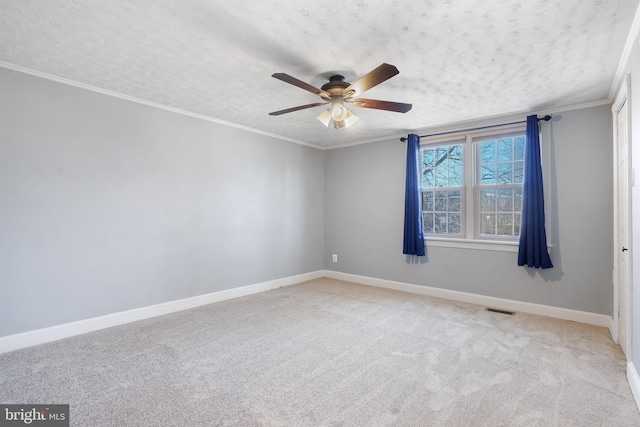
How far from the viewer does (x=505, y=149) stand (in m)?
4.00

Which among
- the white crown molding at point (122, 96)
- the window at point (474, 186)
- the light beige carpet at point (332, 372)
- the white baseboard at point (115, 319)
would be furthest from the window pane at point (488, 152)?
the white baseboard at point (115, 319)

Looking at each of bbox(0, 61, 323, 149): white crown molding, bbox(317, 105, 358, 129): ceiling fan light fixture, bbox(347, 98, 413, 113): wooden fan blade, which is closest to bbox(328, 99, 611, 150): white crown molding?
bbox(347, 98, 413, 113): wooden fan blade

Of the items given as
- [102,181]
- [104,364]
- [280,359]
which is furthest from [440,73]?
[104,364]

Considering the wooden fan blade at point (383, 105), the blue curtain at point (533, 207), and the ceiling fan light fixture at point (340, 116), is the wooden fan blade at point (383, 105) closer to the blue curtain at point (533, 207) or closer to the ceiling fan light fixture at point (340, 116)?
the ceiling fan light fixture at point (340, 116)

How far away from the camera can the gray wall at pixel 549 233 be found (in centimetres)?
331

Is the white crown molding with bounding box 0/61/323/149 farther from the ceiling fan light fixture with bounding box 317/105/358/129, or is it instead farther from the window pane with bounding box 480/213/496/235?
the window pane with bounding box 480/213/496/235

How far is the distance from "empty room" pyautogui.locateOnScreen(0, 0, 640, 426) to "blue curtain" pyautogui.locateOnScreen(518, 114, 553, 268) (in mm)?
23

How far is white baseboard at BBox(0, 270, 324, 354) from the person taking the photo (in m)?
2.69

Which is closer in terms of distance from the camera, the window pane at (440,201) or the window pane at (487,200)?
the window pane at (487,200)

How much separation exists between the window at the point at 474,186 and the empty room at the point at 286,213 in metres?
0.03

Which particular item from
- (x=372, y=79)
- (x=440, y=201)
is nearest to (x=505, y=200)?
(x=440, y=201)

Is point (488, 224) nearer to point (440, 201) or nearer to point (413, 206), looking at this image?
point (440, 201)

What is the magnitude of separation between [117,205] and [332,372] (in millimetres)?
2748

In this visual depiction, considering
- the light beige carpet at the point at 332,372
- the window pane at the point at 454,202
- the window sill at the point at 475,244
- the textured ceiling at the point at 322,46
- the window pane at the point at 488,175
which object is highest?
the textured ceiling at the point at 322,46
